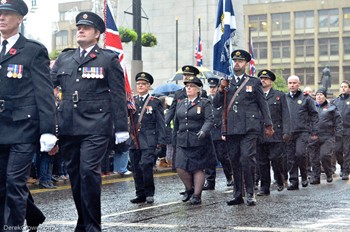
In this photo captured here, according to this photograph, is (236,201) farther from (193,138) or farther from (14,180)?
(14,180)

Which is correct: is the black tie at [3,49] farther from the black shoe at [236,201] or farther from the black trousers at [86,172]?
the black shoe at [236,201]

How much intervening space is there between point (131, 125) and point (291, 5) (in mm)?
91212

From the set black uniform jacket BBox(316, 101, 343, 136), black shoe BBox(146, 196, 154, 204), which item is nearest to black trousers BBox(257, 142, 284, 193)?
black shoe BBox(146, 196, 154, 204)

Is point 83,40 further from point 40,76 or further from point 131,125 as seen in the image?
point 131,125

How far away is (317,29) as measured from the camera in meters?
98.8

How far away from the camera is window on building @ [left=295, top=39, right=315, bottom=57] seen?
98.3 meters

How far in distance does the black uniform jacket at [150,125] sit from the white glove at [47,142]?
525 cm

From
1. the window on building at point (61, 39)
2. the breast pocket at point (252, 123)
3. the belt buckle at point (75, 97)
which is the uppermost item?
the window on building at point (61, 39)

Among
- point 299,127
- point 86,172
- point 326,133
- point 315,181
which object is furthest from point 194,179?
point 326,133

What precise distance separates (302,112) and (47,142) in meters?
9.38

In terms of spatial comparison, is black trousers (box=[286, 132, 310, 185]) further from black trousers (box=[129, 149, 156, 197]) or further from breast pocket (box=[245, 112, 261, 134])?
black trousers (box=[129, 149, 156, 197])

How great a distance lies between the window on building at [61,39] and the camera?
119m

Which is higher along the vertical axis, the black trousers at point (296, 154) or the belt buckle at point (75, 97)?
the belt buckle at point (75, 97)

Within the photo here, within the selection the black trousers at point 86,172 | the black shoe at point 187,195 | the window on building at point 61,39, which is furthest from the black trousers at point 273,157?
the window on building at point 61,39
